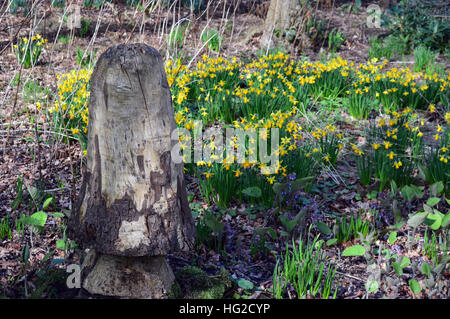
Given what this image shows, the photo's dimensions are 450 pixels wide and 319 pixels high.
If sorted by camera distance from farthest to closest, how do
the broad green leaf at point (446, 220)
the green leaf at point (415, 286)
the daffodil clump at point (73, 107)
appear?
1. the daffodil clump at point (73, 107)
2. the broad green leaf at point (446, 220)
3. the green leaf at point (415, 286)

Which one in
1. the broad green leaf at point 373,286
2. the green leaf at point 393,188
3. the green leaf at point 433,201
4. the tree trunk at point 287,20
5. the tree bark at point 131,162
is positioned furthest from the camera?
the tree trunk at point 287,20

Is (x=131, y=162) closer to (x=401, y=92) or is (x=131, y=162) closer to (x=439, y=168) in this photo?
(x=439, y=168)

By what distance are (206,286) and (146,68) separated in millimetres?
1144

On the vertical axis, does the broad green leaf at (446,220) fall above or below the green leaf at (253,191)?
below

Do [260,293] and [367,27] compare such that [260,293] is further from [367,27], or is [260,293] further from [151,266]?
[367,27]

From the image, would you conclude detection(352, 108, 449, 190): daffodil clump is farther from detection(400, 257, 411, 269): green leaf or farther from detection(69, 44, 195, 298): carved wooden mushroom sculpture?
detection(69, 44, 195, 298): carved wooden mushroom sculpture

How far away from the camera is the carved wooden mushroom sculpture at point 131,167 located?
6.13 ft

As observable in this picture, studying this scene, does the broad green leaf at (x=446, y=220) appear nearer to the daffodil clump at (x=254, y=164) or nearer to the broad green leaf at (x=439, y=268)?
the broad green leaf at (x=439, y=268)

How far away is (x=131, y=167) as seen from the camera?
6.24 feet

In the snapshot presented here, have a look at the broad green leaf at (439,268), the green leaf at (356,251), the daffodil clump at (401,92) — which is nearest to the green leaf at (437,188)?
the broad green leaf at (439,268)

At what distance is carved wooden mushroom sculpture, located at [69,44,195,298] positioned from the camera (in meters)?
1.87

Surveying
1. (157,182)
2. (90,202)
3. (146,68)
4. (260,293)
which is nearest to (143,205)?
(157,182)

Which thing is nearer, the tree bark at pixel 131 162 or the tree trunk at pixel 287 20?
the tree bark at pixel 131 162

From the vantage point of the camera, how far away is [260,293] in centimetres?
238
